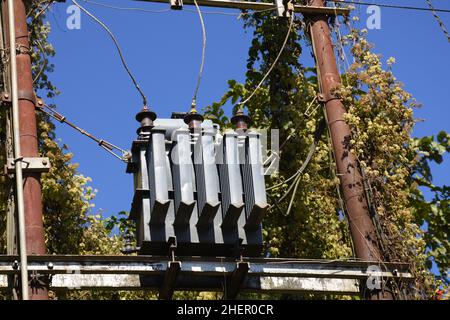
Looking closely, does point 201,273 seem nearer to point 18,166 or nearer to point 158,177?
point 158,177

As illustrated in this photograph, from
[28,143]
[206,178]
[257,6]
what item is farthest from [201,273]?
[257,6]

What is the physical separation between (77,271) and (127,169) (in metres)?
1.39

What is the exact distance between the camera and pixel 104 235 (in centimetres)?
1311

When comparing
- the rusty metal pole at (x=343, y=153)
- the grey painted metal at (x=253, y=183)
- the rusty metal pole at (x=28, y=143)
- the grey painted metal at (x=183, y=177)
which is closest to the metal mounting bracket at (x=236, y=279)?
the grey painted metal at (x=253, y=183)

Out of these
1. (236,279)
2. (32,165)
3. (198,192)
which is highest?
(32,165)

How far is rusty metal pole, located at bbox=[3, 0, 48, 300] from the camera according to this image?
27.8 ft

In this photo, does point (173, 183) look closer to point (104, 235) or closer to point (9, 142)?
point (9, 142)

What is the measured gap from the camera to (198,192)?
28.8 feet

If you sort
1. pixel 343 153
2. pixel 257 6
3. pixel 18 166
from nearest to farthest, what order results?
pixel 18 166, pixel 343 153, pixel 257 6

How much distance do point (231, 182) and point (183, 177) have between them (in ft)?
1.51

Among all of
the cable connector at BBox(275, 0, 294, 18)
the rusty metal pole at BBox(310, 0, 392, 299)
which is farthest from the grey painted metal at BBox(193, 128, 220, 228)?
the cable connector at BBox(275, 0, 294, 18)

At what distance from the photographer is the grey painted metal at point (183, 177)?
8.52 m

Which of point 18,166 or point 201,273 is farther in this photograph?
point 201,273

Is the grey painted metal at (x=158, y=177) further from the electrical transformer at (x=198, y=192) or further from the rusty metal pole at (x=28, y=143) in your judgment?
the rusty metal pole at (x=28, y=143)
